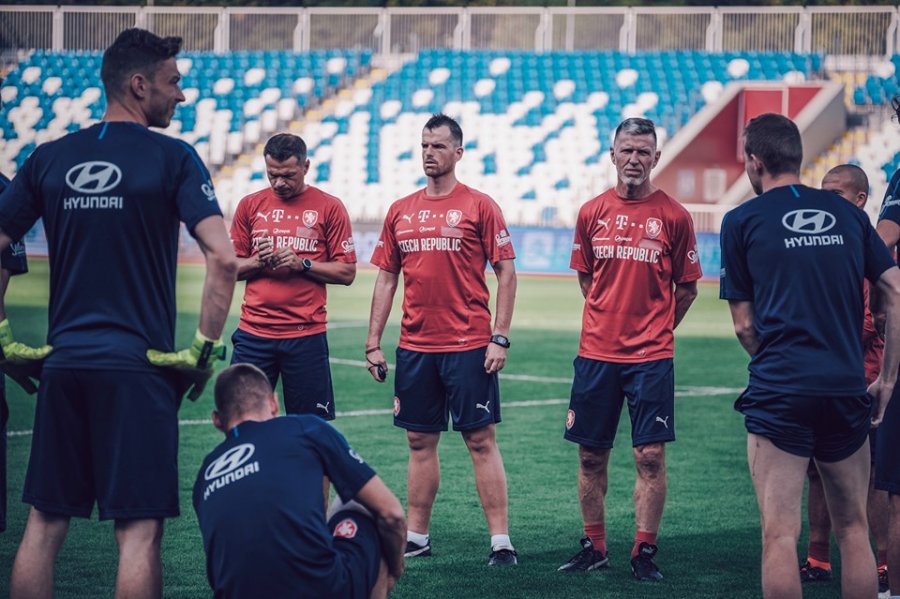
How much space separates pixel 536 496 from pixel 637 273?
7.05 feet

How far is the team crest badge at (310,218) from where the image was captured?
692 centimetres

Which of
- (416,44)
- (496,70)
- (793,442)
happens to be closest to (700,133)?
(496,70)

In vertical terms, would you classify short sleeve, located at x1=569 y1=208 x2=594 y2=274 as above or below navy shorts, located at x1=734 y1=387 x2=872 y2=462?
above

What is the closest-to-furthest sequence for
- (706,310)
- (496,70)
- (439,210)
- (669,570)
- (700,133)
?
(669,570)
(439,210)
(706,310)
(700,133)
(496,70)

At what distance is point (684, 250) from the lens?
650 centimetres

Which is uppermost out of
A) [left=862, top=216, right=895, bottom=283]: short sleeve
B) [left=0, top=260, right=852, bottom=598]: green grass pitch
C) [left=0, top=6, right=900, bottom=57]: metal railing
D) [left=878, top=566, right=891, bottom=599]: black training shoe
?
[left=0, top=6, right=900, bottom=57]: metal railing

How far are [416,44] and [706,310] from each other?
15932 mm

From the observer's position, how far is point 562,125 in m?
29.3

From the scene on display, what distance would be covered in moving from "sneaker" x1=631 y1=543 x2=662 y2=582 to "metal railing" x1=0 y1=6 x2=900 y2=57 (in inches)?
932

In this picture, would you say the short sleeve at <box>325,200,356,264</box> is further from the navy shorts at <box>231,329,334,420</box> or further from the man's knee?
the man's knee

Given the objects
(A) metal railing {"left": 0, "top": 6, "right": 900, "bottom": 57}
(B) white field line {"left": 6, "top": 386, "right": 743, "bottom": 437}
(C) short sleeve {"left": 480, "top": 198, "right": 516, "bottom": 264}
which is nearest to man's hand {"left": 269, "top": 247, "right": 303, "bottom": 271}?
(C) short sleeve {"left": 480, "top": 198, "right": 516, "bottom": 264}

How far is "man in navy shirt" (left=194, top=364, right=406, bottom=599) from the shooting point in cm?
389

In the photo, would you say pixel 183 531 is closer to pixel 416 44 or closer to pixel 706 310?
pixel 706 310

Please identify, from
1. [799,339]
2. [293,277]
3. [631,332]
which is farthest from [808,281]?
[293,277]
